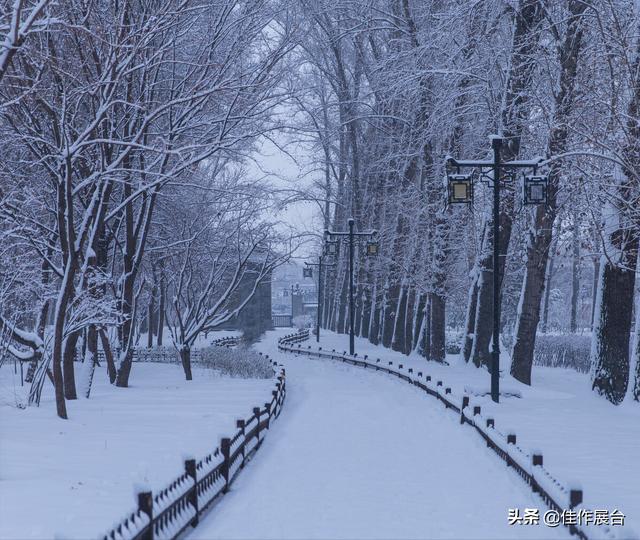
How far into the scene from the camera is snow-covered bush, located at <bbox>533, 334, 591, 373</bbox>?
36875mm

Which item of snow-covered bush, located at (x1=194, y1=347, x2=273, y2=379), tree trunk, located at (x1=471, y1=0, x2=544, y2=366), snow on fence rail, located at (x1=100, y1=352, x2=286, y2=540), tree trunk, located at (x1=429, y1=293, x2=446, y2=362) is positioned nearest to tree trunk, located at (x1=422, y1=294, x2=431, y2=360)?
tree trunk, located at (x1=429, y1=293, x2=446, y2=362)

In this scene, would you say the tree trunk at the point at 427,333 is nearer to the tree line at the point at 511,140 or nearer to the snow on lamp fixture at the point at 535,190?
the tree line at the point at 511,140

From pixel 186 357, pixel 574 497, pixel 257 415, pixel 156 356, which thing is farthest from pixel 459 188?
pixel 156 356

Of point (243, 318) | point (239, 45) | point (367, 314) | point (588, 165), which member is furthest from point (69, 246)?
point (243, 318)

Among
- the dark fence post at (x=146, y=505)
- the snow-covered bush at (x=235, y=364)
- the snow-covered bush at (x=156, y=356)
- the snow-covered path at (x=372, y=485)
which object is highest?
the dark fence post at (x=146, y=505)

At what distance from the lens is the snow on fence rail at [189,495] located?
21.0ft

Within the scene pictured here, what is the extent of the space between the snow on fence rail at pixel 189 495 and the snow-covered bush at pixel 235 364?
15958 millimetres

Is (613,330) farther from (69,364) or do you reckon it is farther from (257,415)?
(69,364)

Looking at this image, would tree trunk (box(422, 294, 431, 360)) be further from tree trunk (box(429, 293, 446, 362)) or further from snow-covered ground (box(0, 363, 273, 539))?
snow-covered ground (box(0, 363, 273, 539))

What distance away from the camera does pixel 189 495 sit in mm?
8250

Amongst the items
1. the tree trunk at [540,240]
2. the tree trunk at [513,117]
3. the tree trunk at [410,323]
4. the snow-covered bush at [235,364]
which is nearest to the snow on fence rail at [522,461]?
the tree trunk at [540,240]

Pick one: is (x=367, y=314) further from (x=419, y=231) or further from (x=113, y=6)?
(x=113, y=6)

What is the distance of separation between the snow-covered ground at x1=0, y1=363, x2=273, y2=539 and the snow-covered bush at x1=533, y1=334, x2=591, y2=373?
21311mm

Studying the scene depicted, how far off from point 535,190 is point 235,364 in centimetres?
1744
